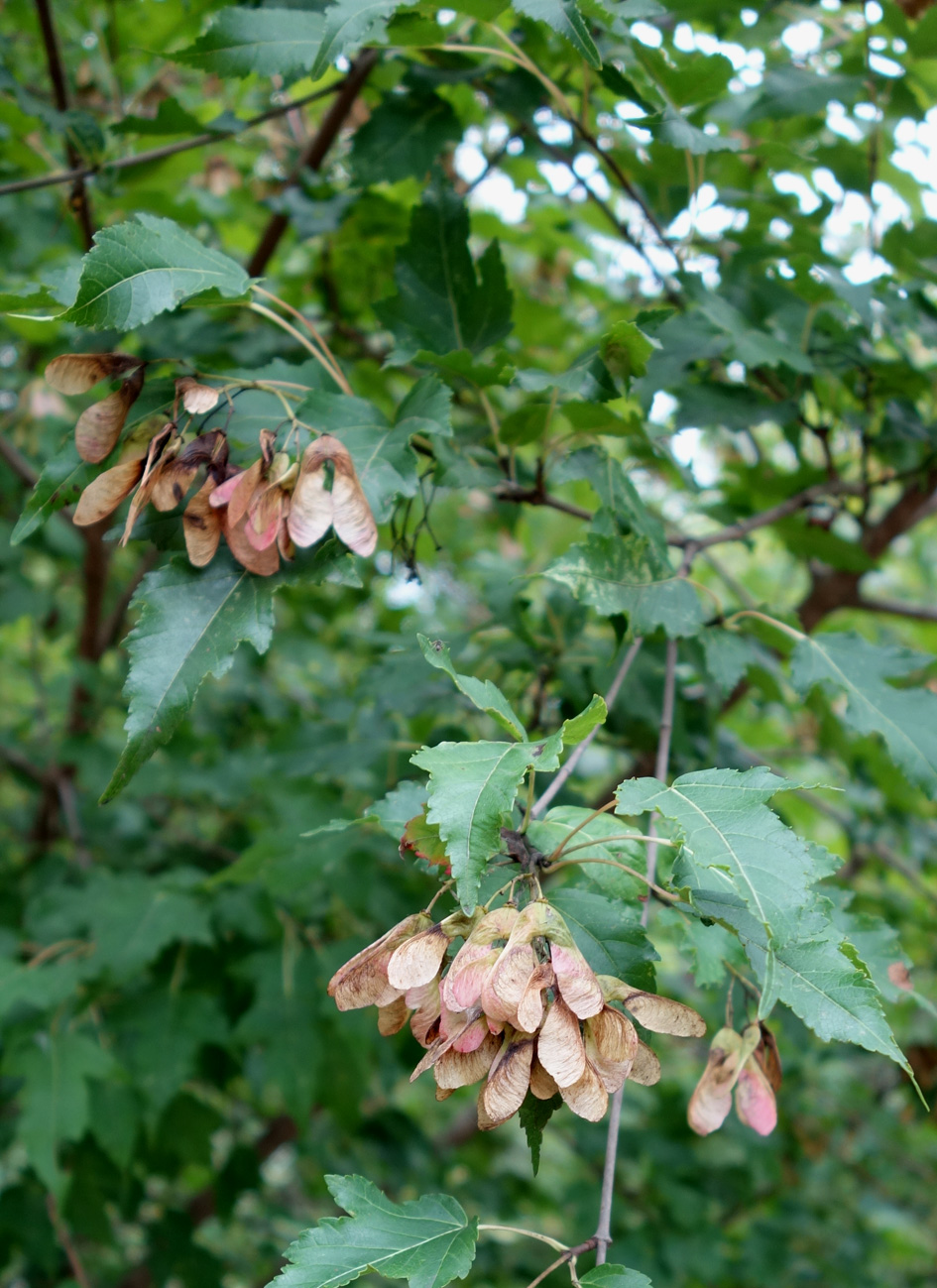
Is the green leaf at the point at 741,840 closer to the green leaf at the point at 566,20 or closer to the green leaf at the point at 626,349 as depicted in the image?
the green leaf at the point at 626,349

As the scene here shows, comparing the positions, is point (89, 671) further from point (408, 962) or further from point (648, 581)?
point (408, 962)

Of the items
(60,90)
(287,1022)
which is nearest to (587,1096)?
(287,1022)

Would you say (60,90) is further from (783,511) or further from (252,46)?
(783,511)

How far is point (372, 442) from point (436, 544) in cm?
29

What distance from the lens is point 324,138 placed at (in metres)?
1.68

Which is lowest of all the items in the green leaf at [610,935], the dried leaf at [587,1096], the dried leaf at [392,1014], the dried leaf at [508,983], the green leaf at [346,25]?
the green leaf at [610,935]

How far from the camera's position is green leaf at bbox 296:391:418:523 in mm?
917

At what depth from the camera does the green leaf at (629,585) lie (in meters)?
0.99

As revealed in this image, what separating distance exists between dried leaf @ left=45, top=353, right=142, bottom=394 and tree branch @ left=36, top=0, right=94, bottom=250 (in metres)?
0.64

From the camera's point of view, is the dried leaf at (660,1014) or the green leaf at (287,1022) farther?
the green leaf at (287,1022)

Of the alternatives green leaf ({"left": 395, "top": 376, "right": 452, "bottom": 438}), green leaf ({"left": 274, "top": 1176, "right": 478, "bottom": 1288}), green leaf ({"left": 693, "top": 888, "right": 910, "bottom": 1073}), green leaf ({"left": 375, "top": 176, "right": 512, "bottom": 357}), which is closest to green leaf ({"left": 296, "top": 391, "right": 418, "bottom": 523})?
green leaf ({"left": 395, "top": 376, "right": 452, "bottom": 438})

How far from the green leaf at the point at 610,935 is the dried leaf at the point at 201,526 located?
1.41 ft

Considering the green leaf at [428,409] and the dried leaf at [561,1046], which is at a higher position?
the green leaf at [428,409]

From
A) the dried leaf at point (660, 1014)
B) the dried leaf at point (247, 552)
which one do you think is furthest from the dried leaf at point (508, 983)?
the dried leaf at point (247, 552)
